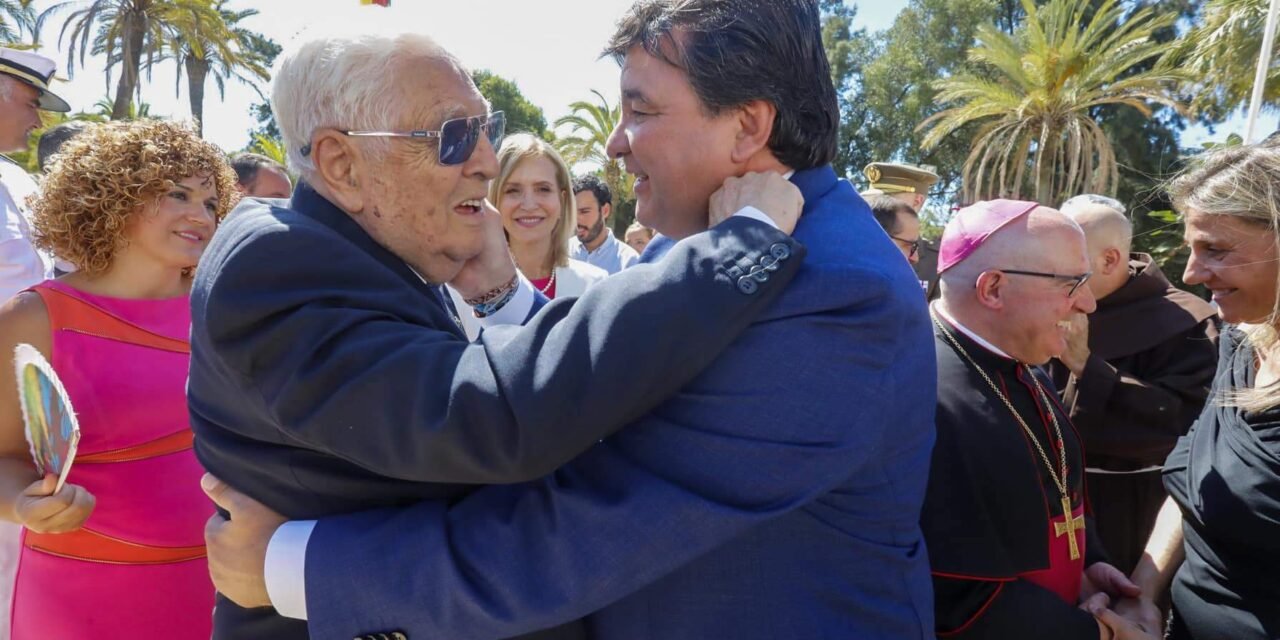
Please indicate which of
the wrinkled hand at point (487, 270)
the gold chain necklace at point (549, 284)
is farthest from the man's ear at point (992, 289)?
the gold chain necklace at point (549, 284)

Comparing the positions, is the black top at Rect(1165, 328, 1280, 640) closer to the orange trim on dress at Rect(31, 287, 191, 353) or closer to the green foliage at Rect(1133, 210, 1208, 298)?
the orange trim on dress at Rect(31, 287, 191, 353)

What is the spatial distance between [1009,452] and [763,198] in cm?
149

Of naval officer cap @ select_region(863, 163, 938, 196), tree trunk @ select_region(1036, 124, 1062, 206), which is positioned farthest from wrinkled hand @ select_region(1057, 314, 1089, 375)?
tree trunk @ select_region(1036, 124, 1062, 206)

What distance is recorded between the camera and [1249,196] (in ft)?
9.00

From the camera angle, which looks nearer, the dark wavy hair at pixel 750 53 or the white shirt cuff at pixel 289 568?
the white shirt cuff at pixel 289 568

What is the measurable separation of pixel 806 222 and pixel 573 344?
1.83 feet

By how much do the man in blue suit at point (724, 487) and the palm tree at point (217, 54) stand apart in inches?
770

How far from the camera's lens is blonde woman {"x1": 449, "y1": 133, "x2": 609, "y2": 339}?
4562 millimetres

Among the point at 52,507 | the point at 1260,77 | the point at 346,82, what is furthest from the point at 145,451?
the point at 1260,77

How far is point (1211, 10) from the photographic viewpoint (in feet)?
55.7

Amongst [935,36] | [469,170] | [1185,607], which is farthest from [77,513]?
[935,36]

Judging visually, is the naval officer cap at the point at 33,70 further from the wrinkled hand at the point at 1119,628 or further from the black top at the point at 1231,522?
the black top at the point at 1231,522

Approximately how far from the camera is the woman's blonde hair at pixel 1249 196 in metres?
2.69

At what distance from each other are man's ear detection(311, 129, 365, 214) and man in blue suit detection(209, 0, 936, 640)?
56 cm
